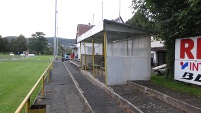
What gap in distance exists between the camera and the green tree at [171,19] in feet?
29.6

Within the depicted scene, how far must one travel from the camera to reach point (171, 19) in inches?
398

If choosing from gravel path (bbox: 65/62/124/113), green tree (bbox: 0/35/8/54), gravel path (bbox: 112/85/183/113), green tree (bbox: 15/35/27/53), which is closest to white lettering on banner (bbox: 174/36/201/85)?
gravel path (bbox: 112/85/183/113)

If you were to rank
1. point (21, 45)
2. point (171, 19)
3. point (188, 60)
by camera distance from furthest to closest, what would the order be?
point (21, 45) → point (171, 19) → point (188, 60)

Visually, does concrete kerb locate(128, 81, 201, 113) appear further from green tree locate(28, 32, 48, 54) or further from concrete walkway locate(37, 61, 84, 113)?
green tree locate(28, 32, 48, 54)

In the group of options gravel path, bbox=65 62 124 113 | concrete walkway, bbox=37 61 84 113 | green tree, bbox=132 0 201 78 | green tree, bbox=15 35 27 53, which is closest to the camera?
gravel path, bbox=65 62 124 113

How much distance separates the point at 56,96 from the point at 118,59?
3.39 m

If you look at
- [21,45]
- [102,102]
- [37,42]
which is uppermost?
[37,42]

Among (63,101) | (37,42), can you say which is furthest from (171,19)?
(37,42)

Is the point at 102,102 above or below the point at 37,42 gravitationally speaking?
below

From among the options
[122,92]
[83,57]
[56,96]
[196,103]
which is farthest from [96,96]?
[83,57]

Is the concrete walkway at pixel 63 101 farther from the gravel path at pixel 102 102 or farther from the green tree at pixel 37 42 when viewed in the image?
the green tree at pixel 37 42

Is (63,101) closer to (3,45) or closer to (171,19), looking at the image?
(171,19)

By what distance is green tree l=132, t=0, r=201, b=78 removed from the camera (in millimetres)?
9031

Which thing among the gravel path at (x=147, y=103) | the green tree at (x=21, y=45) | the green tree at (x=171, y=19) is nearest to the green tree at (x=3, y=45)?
the green tree at (x=21, y=45)
